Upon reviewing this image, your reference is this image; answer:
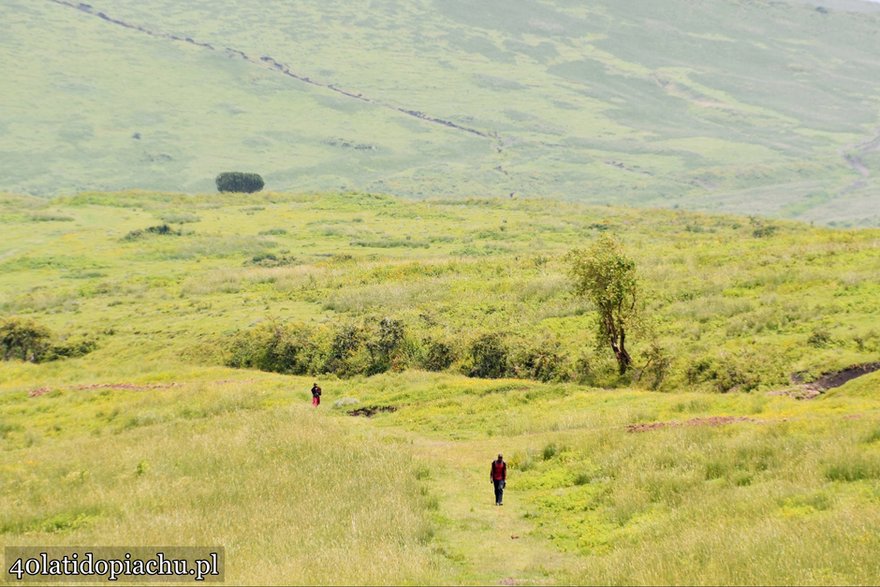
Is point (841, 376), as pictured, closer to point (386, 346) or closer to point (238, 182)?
point (386, 346)

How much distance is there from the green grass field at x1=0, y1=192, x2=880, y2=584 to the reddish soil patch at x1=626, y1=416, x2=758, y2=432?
0.55 feet

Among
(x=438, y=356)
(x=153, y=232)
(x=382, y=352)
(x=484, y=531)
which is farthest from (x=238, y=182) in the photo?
(x=484, y=531)

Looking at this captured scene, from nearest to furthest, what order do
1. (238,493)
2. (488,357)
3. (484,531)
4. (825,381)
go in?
(484,531) < (238,493) < (825,381) < (488,357)

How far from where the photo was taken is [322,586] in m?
14.0

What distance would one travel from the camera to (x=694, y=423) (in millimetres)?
26531

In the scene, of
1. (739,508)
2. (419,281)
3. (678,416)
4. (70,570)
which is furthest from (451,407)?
(419,281)

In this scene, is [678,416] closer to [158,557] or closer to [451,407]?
[451,407]

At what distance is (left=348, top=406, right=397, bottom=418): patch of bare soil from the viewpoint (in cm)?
3700

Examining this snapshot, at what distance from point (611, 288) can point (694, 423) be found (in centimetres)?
1314

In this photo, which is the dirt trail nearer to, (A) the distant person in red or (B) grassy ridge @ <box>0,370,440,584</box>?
(A) the distant person in red

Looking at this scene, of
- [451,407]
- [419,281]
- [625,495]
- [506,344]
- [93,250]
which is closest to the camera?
[625,495]

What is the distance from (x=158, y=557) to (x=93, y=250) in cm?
8373

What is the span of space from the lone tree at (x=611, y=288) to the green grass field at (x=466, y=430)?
1.22 meters

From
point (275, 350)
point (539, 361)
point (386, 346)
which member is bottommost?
point (275, 350)
